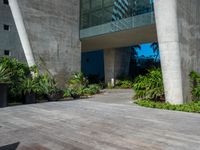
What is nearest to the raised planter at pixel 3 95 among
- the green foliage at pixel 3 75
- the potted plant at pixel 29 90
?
the green foliage at pixel 3 75

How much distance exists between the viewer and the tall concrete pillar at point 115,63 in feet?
77.4

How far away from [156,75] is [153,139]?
7.25m

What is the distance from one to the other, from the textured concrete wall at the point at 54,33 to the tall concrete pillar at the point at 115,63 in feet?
21.8

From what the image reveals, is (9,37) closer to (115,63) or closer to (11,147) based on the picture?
(115,63)

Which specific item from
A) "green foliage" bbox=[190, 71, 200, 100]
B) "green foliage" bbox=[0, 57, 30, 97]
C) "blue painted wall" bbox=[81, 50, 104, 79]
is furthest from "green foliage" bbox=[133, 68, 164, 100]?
"blue painted wall" bbox=[81, 50, 104, 79]

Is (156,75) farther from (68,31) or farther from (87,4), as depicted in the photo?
(87,4)

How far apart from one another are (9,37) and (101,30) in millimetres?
6556

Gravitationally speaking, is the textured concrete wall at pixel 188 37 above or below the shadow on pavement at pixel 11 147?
above

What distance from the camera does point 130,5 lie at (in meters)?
15.7

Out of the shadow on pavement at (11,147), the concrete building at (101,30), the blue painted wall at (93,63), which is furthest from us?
the blue painted wall at (93,63)

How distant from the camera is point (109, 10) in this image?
16938 mm

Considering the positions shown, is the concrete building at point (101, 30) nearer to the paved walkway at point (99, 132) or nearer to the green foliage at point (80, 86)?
the green foliage at point (80, 86)

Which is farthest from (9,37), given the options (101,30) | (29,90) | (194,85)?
(194,85)

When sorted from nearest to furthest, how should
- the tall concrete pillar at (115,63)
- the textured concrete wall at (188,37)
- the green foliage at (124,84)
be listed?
1. the textured concrete wall at (188,37)
2. the green foliage at (124,84)
3. the tall concrete pillar at (115,63)
